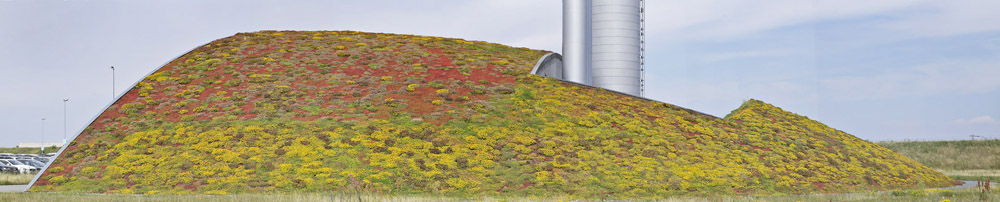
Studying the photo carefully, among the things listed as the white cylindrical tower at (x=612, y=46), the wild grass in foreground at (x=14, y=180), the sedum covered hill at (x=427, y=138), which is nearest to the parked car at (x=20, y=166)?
the wild grass in foreground at (x=14, y=180)

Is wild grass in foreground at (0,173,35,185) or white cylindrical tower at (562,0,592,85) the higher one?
white cylindrical tower at (562,0,592,85)

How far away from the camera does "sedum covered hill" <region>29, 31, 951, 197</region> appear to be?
82.9ft

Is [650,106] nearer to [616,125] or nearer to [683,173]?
[616,125]

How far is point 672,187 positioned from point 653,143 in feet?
13.8

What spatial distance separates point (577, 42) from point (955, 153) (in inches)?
1253

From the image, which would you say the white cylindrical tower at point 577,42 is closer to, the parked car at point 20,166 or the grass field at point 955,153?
the grass field at point 955,153

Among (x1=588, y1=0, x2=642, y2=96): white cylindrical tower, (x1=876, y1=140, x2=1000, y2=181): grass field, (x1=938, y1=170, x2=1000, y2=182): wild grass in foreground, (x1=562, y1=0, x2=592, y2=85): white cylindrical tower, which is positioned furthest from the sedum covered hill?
(x1=876, y1=140, x2=1000, y2=181): grass field

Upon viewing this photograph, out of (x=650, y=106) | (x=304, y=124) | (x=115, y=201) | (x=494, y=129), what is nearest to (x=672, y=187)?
(x=494, y=129)

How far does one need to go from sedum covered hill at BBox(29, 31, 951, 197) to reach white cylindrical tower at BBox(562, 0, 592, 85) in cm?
229

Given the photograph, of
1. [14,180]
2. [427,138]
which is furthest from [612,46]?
[14,180]

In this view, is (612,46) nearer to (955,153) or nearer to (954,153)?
(954,153)

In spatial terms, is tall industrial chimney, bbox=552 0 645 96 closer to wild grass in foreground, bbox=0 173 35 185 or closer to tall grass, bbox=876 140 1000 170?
tall grass, bbox=876 140 1000 170

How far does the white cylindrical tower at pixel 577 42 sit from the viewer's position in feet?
131

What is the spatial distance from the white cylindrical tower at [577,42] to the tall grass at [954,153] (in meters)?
25.0
